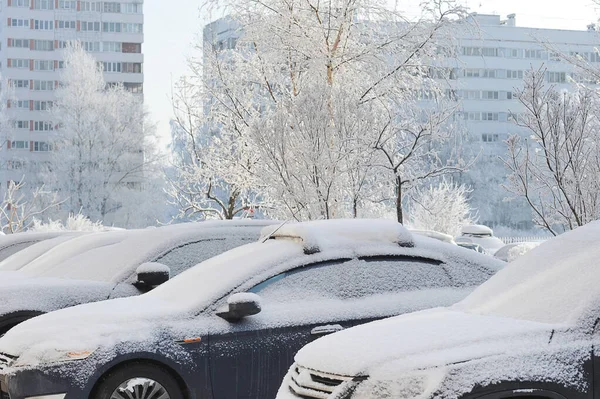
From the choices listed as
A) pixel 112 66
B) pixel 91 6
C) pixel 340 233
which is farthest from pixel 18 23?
pixel 340 233

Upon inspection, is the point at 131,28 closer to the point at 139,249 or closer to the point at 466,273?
the point at 139,249

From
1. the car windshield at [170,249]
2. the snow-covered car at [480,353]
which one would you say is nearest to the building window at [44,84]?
the car windshield at [170,249]

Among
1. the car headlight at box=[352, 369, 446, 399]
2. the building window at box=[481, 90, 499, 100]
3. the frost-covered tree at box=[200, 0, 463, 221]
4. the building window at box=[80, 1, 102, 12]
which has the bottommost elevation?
the car headlight at box=[352, 369, 446, 399]

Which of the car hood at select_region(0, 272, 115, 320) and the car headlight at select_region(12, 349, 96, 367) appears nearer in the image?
the car headlight at select_region(12, 349, 96, 367)

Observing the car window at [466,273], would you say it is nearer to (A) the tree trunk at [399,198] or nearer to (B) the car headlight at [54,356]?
(B) the car headlight at [54,356]

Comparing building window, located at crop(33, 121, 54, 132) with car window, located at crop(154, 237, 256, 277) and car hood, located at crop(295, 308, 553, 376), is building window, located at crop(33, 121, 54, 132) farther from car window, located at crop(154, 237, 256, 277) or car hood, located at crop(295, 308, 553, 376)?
car hood, located at crop(295, 308, 553, 376)

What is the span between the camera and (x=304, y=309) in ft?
21.8

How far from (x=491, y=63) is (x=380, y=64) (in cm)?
9615

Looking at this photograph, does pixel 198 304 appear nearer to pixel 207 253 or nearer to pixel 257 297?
pixel 257 297

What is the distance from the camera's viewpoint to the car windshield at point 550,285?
483cm

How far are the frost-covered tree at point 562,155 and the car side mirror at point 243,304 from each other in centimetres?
810

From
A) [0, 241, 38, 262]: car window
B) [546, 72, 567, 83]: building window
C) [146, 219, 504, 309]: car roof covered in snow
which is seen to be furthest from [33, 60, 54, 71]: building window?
[146, 219, 504, 309]: car roof covered in snow

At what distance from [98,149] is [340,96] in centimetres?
5365

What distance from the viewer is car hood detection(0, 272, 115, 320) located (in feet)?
26.6
